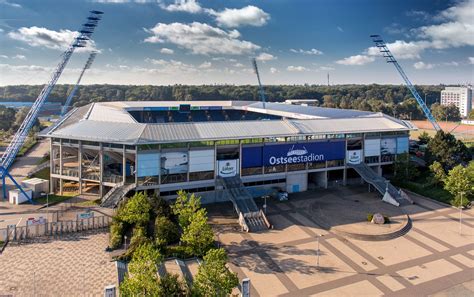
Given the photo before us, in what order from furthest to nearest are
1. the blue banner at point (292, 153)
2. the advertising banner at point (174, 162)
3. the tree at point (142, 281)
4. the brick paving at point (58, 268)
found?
the blue banner at point (292, 153) < the advertising banner at point (174, 162) < the brick paving at point (58, 268) < the tree at point (142, 281)

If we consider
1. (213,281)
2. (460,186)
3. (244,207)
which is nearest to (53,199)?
(244,207)

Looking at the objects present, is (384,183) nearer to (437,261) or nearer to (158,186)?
(437,261)

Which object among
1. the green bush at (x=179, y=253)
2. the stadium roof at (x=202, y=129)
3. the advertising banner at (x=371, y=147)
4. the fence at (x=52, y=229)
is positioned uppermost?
the stadium roof at (x=202, y=129)

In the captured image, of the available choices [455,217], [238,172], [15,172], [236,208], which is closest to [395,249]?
[455,217]

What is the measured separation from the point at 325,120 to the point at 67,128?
1684 inches

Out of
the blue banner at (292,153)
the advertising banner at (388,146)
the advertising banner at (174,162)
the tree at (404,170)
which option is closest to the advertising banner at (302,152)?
the blue banner at (292,153)

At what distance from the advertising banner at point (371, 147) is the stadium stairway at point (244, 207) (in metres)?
24.3

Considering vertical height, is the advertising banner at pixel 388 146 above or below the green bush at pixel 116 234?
above

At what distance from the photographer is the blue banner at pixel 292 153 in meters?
54.5

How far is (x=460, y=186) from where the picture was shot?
5100 cm

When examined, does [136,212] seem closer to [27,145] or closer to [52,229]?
[52,229]

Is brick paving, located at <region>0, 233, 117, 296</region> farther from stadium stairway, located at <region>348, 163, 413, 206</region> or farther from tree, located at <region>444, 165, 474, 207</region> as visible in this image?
tree, located at <region>444, 165, 474, 207</region>

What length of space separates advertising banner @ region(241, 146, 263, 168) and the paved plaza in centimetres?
940

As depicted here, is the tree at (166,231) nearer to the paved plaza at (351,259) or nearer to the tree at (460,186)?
the paved plaza at (351,259)
